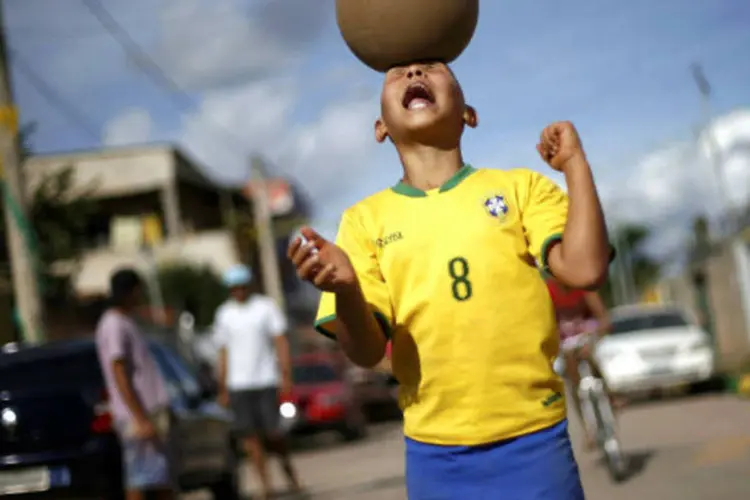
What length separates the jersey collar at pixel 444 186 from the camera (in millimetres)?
3287

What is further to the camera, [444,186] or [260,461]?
[260,461]

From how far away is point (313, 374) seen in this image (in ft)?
72.6

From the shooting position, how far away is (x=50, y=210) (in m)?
26.1

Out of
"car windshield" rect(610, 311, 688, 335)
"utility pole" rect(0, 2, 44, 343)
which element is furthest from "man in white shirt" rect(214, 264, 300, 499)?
"car windshield" rect(610, 311, 688, 335)

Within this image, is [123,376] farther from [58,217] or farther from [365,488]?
[58,217]

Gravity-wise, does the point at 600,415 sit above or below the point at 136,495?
below

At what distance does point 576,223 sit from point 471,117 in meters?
0.61

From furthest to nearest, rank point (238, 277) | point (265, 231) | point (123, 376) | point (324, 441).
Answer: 1. point (265, 231)
2. point (324, 441)
3. point (238, 277)
4. point (123, 376)

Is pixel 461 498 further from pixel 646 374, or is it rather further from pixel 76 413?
pixel 646 374

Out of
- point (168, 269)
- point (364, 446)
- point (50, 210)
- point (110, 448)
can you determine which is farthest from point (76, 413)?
point (168, 269)

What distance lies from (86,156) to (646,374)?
3561cm

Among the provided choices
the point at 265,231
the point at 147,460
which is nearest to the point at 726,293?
the point at 265,231

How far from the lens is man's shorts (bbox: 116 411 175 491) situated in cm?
789

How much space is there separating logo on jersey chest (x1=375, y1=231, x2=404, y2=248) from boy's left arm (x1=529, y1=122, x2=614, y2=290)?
38 centimetres
